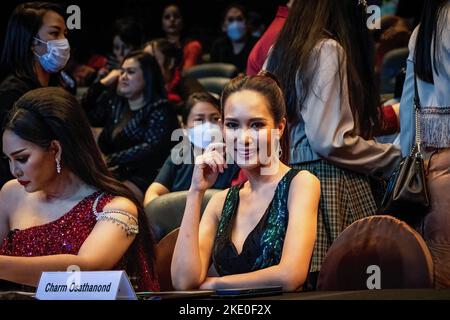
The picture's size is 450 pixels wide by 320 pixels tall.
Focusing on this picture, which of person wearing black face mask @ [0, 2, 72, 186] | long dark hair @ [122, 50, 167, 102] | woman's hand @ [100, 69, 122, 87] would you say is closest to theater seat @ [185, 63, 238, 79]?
woman's hand @ [100, 69, 122, 87]

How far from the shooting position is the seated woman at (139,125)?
548 centimetres

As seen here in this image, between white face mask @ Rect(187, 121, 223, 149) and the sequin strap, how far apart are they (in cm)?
170

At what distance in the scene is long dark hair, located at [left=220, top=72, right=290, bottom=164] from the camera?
311 centimetres

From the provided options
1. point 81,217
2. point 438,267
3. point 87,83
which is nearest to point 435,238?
point 438,267

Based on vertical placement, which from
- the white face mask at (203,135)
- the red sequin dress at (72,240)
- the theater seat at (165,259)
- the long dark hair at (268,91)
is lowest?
the theater seat at (165,259)

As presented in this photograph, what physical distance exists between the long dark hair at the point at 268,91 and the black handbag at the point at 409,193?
0.37 meters

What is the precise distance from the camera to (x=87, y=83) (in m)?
7.42

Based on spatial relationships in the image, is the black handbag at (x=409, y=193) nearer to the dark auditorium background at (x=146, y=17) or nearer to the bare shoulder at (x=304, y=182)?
the bare shoulder at (x=304, y=182)

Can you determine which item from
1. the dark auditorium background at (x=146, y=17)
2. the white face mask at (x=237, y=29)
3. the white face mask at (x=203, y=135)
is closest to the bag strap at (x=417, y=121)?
the white face mask at (x=203, y=135)

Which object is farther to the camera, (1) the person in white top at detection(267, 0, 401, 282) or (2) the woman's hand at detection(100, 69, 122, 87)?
(2) the woman's hand at detection(100, 69, 122, 87)

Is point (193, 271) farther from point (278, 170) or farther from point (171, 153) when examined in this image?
point (171, 153)

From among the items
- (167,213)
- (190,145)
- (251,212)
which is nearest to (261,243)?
(251,212)

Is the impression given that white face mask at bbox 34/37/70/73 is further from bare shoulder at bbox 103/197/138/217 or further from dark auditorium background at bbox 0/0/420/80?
dark auditorium background at bbox 0/0/420/80

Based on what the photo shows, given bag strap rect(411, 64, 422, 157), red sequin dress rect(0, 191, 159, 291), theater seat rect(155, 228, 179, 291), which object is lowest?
theater seat rect(155, 228, 179, 291)
